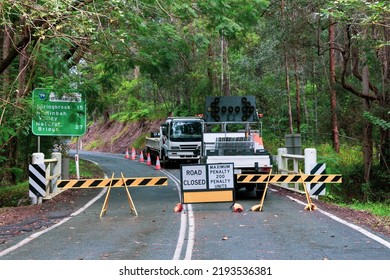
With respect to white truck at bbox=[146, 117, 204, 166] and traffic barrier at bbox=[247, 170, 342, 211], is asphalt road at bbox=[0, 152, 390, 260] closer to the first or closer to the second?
traffic barrier at bbox=[247, 170, 342, 211]

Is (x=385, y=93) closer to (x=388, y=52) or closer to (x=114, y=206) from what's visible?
(x=388, y=52)

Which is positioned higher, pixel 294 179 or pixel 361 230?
pixel 294 179

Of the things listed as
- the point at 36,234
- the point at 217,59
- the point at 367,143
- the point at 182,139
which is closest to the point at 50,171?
the point at 36,234

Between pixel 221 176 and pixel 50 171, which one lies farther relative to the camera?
pixel 50 171

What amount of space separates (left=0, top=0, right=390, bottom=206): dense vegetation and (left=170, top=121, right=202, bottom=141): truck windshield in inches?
144

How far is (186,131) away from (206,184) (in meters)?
16.3

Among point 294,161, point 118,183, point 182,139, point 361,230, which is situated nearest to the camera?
point 361,230

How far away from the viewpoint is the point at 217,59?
34.7 m

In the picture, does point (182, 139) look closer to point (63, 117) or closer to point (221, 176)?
point (63, 117)

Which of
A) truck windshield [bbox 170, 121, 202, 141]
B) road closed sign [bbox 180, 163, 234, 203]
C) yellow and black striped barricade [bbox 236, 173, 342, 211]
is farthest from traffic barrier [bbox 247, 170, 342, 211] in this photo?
truck windshield [bbox 170, 121, 202, 141]

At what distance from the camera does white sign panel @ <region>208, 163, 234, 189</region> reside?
13461 millimetres

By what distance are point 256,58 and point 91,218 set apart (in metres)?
20.5

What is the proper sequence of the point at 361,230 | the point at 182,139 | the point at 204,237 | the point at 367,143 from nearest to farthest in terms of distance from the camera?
the point at 204,237
the point at 361,230
the point at 367,143
the point at 182,139

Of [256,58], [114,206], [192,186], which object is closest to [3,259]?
[192,186]
